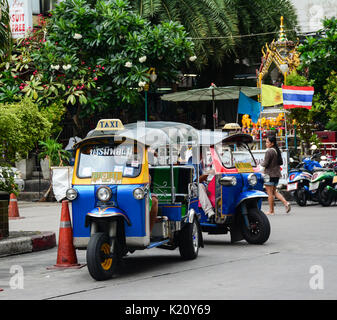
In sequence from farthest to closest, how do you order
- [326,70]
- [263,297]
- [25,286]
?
1. [326,70]
2. [25,286]
3. [263,297]

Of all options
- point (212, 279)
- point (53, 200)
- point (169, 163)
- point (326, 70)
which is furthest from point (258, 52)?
point (212, 279)

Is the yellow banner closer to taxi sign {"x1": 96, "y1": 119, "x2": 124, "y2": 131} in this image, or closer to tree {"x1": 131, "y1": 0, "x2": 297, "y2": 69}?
tree {"x1": 131, "y1": 0, "x2": 297, "y2": 69}

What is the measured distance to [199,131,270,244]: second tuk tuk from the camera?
10930 millimetres

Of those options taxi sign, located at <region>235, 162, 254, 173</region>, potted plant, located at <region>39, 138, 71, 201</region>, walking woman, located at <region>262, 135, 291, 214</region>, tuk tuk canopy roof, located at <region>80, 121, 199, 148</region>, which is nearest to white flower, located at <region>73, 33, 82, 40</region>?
potted plant, located at <region>39, 138, 71, 201</region>

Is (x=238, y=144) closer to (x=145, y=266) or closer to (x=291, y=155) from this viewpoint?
(x=145, y=266)

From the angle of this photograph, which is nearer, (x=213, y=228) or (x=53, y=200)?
(x=213, y=228)

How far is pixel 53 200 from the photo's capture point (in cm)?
2308

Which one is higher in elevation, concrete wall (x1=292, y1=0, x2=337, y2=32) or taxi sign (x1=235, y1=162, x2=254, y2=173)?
concrete wall (x1=292, y1=0, x2=337, y2=32)

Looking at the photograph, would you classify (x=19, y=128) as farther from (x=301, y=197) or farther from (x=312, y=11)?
(x=312, y=11)

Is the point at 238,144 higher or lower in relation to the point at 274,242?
higher

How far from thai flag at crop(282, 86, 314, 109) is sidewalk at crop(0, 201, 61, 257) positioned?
24.9ft

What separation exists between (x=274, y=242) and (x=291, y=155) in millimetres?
11870

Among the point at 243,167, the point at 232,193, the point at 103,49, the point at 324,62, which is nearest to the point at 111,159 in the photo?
the point at 232,193
